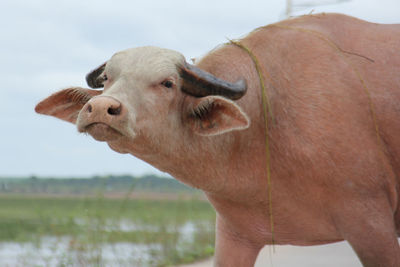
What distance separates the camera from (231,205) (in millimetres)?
3211

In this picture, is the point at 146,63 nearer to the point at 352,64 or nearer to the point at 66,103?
the point at 66,103

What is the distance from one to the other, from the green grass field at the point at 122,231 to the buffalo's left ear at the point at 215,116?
2.32 meters

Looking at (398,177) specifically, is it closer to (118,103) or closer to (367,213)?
(367,213)

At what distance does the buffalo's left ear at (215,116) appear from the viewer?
8.43 ft

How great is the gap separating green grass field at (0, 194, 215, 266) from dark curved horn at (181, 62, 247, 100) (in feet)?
7.77

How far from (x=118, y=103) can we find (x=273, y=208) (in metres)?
1.30

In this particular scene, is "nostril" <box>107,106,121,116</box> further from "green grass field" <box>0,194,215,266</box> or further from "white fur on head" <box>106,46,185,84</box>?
"green grass field" <box>0,194,215,266</box>

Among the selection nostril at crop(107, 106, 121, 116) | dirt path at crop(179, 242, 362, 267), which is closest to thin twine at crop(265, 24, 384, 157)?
nostril at crop(107, 106, 121, 116)

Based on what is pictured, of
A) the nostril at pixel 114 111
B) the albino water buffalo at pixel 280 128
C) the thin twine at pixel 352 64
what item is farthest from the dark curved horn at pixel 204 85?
the thin twine at pixel 352 64

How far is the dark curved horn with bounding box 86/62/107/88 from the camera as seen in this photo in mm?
3010

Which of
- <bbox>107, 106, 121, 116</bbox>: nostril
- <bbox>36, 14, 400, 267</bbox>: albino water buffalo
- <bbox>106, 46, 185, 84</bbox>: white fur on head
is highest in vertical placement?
<bbox>106, 46, 185, 84</bbox>: white fur on head

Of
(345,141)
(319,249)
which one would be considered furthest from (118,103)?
(319,249)

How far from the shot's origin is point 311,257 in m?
6.50

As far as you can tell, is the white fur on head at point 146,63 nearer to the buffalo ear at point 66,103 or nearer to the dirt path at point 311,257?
the buffalo ear at point 66,103
